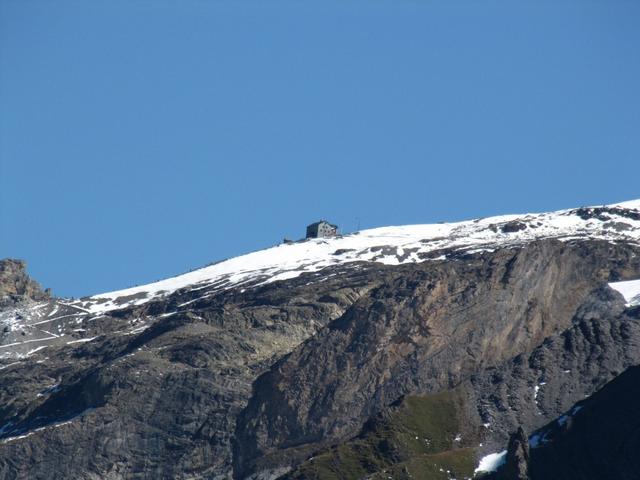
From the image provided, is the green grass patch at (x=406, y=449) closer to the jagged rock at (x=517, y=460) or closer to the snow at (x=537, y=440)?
the jagged rock at (x=517, y=460)

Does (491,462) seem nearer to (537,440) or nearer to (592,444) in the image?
(537,440)

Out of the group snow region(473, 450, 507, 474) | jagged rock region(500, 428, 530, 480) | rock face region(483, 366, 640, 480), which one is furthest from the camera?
snow region(473, 450, 507, 474)

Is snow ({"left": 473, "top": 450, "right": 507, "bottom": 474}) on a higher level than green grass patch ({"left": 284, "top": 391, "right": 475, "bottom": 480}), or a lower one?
lower

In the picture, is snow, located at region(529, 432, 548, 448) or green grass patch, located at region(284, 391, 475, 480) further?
green grass patch, located at region(284, 391, 475, 480)

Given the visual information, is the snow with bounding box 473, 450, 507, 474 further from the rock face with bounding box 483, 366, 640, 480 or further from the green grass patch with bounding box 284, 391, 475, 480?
the rock face with bounding box 483, 366, 640, 480

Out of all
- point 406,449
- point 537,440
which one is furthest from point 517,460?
point 406,449

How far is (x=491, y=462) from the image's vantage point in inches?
7106

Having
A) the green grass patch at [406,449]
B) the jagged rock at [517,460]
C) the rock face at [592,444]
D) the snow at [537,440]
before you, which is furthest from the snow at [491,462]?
the jagged rock at [517,460]

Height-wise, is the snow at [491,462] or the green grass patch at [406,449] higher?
the green grass patch at [406,449]

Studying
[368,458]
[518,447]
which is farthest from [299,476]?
[518,447]

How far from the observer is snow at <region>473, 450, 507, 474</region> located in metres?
179

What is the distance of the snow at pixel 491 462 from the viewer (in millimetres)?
178625

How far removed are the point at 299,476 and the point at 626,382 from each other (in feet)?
99.9

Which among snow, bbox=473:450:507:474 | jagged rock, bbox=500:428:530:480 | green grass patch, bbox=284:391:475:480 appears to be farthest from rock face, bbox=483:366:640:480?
green grass patch, bbox=284:391:475:480
